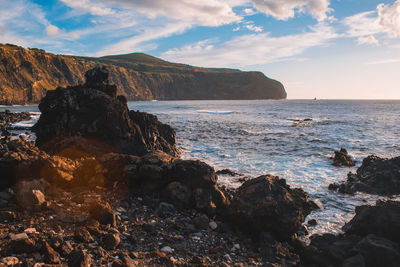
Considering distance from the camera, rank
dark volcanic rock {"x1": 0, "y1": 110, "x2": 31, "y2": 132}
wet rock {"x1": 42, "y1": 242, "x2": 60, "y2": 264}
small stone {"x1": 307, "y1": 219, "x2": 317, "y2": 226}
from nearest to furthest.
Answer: wet rock {"x1": 42, "y1": 242, "x2": 60, "y2": 264} → small stone {"x1": 307, "y1": 219, "x2": 317, "y2": 226} → dark volcanic rock {"x1": 0, "y1": 110, "x2": 31, "y2": 132}

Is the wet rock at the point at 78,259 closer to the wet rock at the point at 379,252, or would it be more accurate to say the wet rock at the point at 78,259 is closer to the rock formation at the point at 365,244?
the rock formation at the point at 365,244

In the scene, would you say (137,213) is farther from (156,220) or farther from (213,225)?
(213,225)

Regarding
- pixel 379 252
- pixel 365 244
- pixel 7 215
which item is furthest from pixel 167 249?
pixel 379 252

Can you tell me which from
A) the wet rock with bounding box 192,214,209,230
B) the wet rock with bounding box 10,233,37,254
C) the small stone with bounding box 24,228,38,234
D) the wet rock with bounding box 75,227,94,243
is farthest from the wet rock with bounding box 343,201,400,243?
the small stone with bounding box 24,228,38,234

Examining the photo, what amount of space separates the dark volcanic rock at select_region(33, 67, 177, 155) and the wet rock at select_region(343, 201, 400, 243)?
12.3 meters

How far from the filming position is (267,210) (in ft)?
26.6

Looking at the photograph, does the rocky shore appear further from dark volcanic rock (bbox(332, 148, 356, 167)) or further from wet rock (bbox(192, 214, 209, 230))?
dark volcanic rock (bbox(332, 148, 356, 167))

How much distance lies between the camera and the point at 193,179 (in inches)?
386

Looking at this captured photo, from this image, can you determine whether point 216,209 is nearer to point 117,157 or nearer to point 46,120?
point 117,157

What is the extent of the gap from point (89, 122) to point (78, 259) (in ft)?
41.0

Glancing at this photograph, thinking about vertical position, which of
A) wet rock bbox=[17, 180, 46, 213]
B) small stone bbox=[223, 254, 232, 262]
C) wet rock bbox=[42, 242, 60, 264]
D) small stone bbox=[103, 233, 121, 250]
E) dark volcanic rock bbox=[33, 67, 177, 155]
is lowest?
small stone bbox=[223, 254, 232, 262]

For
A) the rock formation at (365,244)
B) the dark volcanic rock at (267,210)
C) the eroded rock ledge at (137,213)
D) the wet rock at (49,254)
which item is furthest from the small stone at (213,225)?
the wet rock at (49,254)

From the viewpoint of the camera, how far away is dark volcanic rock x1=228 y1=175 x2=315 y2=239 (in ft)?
26.1

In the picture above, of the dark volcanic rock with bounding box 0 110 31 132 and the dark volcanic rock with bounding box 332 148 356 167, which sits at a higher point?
the dark volcanic rock with bounding box 0 110 31 132
